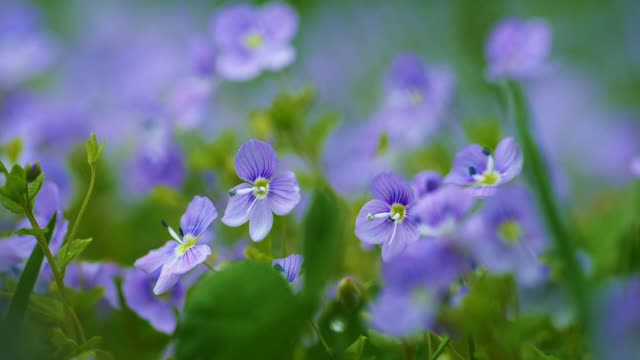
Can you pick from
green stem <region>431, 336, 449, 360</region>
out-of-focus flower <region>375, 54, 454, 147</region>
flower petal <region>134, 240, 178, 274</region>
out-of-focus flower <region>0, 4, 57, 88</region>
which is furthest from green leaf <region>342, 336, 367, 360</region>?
out-of-focus flower <region>0, 4, 57, 88</region>

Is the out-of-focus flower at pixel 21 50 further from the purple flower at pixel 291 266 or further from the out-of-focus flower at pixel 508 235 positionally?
the out-of-focus flower at pixel 508 235

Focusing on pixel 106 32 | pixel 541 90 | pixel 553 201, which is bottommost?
pixel 541 90

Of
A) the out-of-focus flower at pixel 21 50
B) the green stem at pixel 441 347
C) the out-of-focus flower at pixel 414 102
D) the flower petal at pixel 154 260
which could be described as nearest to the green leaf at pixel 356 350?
the green stem at pixel 441 347

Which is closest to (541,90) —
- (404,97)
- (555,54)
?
(555,54)

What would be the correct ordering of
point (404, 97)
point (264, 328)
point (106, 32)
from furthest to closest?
1. point (106, 32)
2. point (404, 97)
3. point (264, 328)

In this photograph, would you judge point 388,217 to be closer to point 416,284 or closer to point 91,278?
point 416,284

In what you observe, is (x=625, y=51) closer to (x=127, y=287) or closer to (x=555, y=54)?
(x=555, y=54)

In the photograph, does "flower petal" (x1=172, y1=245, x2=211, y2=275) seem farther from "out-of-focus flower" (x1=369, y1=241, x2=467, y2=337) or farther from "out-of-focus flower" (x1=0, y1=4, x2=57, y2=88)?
"out-of-focus flower" (x1=0, y1=4, x2=57, y2=88)
